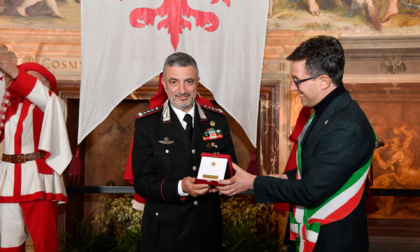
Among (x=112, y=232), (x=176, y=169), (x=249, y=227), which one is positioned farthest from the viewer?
(x=112, y=232)

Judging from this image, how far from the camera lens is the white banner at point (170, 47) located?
11.6 ft

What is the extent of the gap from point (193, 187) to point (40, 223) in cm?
150

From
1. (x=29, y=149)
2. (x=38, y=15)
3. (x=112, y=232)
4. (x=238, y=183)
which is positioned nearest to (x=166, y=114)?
(x=238, y=183)

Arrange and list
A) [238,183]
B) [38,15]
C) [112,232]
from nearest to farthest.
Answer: [238,183] < [38,15] < [112,232]

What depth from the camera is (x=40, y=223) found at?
10.1 ft

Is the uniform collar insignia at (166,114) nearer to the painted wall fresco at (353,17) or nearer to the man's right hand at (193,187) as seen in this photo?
the man's right hand at (193,187)

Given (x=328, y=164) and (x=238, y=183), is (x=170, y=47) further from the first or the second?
(x=328, y=164)

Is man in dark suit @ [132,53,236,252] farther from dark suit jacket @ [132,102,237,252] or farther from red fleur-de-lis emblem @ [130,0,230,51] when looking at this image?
red fleur-de-lis emblem @ [130,0,230,51]

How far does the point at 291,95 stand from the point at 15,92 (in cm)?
251

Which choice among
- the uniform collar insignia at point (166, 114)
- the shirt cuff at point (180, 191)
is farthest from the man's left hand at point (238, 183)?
the uniform collar insignia at point (166, 114)

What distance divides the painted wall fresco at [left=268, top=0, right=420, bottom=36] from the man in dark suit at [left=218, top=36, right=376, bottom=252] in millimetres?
2387

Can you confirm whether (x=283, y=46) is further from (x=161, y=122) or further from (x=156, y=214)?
(x=156, y=214)

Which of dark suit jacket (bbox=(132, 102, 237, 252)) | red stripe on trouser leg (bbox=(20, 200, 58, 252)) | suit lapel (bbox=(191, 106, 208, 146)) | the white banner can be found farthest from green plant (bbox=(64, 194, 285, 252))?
suit lapel (bbox=(191, 106, 208, 146))

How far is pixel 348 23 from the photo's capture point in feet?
13.9
